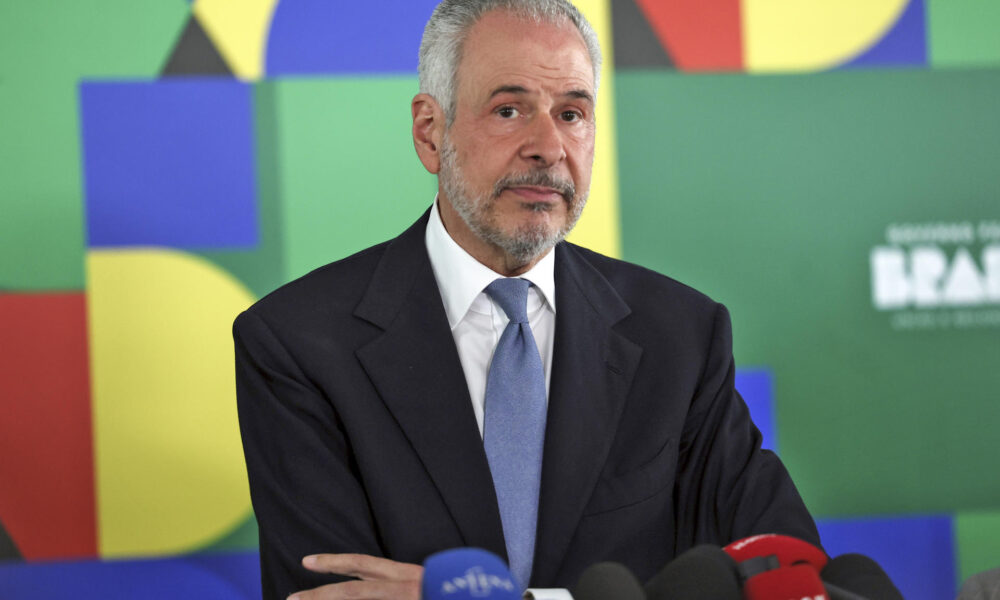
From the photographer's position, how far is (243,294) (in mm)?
2305

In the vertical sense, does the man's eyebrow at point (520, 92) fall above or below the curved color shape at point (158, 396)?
above

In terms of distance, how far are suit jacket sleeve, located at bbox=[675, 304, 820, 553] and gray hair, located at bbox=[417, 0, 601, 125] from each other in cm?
47

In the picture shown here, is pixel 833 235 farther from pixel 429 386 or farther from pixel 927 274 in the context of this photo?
pixel 429 386

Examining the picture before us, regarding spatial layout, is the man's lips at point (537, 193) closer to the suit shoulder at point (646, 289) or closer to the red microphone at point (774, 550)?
the suit shoulder at point (646, 289)

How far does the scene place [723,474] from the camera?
5.01 ft

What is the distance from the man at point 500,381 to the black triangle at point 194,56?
799 mm

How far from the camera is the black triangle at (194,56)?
2295 mm

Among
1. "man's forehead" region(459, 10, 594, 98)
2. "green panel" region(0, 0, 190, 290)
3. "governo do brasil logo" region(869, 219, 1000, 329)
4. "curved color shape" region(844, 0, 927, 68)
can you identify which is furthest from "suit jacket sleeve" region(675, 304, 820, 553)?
"green panel" region(0, 0, 190, 290)

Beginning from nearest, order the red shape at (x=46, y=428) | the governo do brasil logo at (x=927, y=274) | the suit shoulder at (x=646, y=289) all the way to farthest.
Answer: the suit shoulder at (x=646, y=289) → the red shape at (x=46, y=428) → the governo do brasil logo at (x=927, y=274)

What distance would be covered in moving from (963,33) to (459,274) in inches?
64.0

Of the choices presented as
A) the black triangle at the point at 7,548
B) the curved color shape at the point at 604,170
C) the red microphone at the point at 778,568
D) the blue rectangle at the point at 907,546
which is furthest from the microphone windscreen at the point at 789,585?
the black triangle at the point at 7,548

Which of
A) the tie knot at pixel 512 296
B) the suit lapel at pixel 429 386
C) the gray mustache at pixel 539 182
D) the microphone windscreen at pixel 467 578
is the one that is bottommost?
the microphone windscreen at pixel 467 578

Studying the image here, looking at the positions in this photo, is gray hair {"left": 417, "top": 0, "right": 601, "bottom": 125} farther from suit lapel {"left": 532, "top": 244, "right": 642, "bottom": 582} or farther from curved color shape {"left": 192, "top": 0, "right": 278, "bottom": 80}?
curved color shape {"left": 192, "top": 0, "right": 278, "bottom": 80}

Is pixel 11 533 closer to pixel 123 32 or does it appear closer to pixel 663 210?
pixel 123 32
